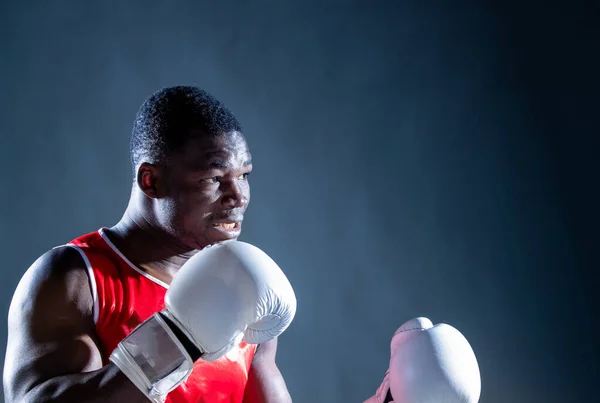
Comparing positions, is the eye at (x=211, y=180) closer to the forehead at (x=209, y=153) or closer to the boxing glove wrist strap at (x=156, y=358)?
the forehead at (x=209, y=153)

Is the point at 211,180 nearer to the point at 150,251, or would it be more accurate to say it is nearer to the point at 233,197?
the point at 233,197

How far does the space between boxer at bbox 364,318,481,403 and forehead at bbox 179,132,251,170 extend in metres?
0.55

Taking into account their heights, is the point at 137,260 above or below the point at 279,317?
above

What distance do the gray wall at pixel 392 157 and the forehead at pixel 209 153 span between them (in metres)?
1.29

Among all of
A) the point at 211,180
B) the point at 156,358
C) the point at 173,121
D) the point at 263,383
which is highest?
the point at 173,121

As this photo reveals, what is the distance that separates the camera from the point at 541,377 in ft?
9.00

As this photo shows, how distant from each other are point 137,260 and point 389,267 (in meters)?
1.50

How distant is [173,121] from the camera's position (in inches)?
58.6

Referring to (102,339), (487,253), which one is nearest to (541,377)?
(487,253)

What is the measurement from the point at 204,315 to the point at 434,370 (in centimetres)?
55

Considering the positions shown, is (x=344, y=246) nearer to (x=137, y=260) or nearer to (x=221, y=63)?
(x=221, y=63)

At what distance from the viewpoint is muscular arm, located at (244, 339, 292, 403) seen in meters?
1.72

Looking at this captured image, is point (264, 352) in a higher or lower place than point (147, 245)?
lower

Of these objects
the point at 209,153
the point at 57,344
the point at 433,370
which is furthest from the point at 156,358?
the point at 433,370
